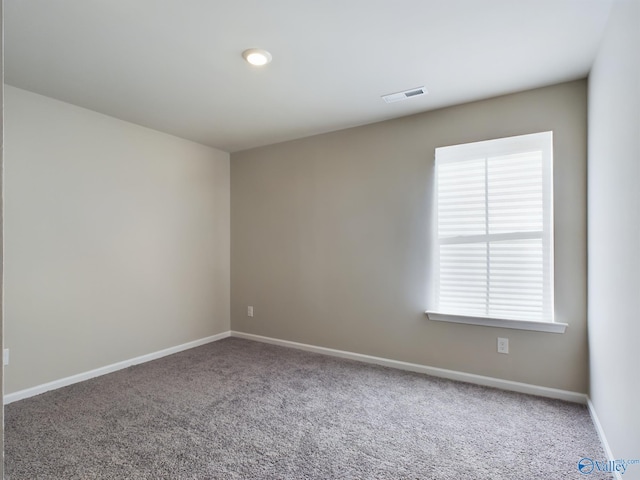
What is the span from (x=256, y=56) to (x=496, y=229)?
228 centimetres

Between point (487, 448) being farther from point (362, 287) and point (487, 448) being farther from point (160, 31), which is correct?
point (160, 31)

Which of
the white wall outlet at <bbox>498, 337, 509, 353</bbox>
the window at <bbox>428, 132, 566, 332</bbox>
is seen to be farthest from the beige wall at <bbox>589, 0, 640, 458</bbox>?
the white wall outlet at <bbox>498, 337, 509, 353</bbox>

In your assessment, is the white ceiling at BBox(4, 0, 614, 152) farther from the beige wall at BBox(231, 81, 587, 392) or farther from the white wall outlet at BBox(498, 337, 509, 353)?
the white wall outlet at BBox(498, 337, 509, 353)

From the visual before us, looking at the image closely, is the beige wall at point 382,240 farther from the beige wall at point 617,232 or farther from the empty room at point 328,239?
the beige wall at point 617,232

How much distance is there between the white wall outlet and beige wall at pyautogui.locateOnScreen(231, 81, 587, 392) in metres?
0.04

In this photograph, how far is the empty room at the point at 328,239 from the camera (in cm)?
194

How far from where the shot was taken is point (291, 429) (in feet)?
7.56

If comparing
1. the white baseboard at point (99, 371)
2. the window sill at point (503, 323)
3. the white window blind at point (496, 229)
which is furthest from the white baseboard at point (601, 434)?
the white baseboard at point (99, 371)

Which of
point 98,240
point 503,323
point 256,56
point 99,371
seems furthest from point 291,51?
point 99,371

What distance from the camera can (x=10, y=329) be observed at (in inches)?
107

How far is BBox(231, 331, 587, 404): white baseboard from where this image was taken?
2.71 metres

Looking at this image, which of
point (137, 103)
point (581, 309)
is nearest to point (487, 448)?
point (581, 309)

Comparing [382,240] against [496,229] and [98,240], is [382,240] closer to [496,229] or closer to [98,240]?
[496,229]

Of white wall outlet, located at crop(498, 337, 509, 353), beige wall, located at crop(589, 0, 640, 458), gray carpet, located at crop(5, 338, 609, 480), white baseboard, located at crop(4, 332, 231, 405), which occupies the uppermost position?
beige wall, located at crop(589, 0, 640, 458)
